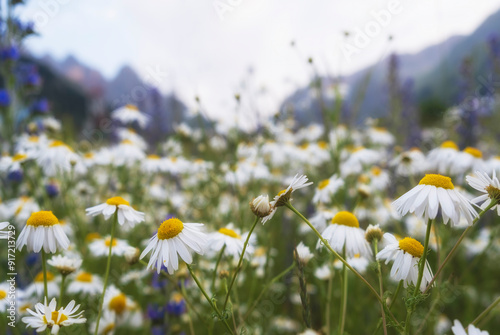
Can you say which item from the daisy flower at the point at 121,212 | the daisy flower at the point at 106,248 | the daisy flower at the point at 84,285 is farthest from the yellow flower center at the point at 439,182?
the daisy flower at the point at 84,285

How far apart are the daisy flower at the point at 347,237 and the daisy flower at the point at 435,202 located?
7.8 inches

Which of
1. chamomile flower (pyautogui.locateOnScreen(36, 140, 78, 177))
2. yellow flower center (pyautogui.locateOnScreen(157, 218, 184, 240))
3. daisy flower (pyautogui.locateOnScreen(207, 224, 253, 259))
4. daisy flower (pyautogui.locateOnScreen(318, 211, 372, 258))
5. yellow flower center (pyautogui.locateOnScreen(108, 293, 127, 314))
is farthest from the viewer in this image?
chamomile flower (pyautogui.locateOnScreen(36, 140, 78, 177))

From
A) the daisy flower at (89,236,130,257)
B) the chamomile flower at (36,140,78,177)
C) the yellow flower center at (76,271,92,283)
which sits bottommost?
the yellow flower center at (76,271,92,283)

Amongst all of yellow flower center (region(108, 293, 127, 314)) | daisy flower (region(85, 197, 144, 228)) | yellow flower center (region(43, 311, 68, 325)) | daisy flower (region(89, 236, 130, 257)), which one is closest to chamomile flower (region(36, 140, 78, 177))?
daisy flower (region(89, 236, 130, 257))

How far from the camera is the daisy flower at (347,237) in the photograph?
0.94m

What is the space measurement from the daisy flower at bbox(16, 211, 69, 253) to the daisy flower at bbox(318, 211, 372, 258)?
2.19ft

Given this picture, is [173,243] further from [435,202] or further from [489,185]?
[489,185]

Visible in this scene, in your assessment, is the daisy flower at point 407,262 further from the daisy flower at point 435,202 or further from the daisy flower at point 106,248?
the daisy flower at point 106,248

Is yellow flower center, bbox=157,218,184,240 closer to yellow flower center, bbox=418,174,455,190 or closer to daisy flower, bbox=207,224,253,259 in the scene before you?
daisy flower, bbox=207,224,253,259

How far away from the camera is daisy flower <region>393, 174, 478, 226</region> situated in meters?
0.71

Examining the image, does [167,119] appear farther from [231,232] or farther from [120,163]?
[231,232]

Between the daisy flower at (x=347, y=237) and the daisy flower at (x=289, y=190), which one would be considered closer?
the daisy flower at (x=289, y=190)

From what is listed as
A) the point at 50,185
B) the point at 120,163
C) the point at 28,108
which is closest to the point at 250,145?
the point at 120,163

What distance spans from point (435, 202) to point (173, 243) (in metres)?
0.57
